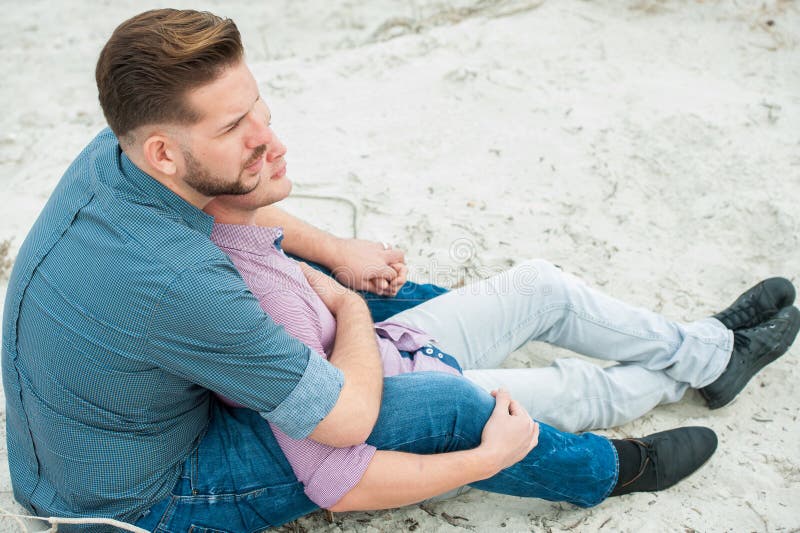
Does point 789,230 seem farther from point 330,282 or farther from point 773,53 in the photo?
point 330,282

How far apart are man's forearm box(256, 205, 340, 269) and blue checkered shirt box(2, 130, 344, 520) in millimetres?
737

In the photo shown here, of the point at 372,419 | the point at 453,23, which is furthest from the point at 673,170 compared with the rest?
the point at 372,419

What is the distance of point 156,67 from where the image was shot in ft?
5.52

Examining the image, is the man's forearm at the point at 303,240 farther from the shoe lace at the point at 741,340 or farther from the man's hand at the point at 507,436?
the shoe lace at the point at 741,340

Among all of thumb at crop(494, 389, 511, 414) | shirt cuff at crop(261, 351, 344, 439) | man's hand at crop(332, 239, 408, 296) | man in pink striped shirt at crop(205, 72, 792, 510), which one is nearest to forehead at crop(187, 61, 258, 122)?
man in pink striped shirt at crop(205, 72, 792, 510)

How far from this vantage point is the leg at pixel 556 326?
8.43ft

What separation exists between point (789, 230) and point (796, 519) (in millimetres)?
1550

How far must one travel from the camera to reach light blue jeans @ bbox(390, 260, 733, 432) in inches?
100

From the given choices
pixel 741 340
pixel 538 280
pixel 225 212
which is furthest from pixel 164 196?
pixel 741 340

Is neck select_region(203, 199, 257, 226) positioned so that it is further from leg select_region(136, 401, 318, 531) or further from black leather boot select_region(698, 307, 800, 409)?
black leather boot select_region(698, 307, 800, 409)

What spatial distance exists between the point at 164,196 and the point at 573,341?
5.03 ft

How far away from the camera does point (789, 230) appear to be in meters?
3.47

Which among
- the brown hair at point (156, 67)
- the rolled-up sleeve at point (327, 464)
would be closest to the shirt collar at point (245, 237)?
the brown hair at point (156, 67)

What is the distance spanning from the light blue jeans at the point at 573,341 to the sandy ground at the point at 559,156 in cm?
19
